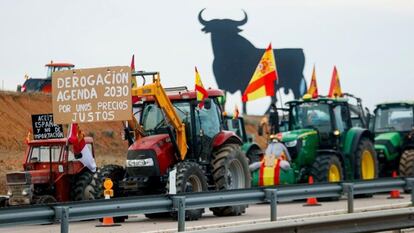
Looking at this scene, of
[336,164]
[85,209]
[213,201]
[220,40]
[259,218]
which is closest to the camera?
[85,209]

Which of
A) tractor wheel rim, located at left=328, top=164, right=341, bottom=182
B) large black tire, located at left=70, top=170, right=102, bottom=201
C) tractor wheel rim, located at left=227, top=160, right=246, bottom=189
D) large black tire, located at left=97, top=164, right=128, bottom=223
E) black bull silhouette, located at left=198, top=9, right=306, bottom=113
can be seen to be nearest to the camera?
large black tire, located at left=97, top=164, right=128, bottom=223

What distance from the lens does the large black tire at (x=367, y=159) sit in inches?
1031

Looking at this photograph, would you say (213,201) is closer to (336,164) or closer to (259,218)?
(259,218)

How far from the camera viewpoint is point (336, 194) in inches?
747

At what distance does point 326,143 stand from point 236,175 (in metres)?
4.97

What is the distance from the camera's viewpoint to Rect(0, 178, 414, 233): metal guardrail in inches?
517

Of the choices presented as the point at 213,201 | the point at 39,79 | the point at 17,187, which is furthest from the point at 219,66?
the point at 213,201

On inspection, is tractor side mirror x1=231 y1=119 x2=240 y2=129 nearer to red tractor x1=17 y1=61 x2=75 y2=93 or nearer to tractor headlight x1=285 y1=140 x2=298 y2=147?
tractor headlight x1=285 y1=140 x2=298 y2=147

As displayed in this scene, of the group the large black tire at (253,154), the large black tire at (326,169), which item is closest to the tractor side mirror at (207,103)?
the large black tire at (326,169)

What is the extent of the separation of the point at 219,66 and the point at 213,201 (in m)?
36.7

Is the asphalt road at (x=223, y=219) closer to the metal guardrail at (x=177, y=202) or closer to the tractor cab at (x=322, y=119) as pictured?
the metal guardrail at (x=177, y=202)

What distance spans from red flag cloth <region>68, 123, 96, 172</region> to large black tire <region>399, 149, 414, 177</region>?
9.26 meters

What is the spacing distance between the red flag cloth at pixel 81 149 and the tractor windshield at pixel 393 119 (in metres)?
10.2

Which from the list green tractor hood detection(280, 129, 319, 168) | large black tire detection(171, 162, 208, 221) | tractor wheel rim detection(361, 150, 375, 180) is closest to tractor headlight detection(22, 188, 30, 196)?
large black tire detection(171, 162, 208, 221)
